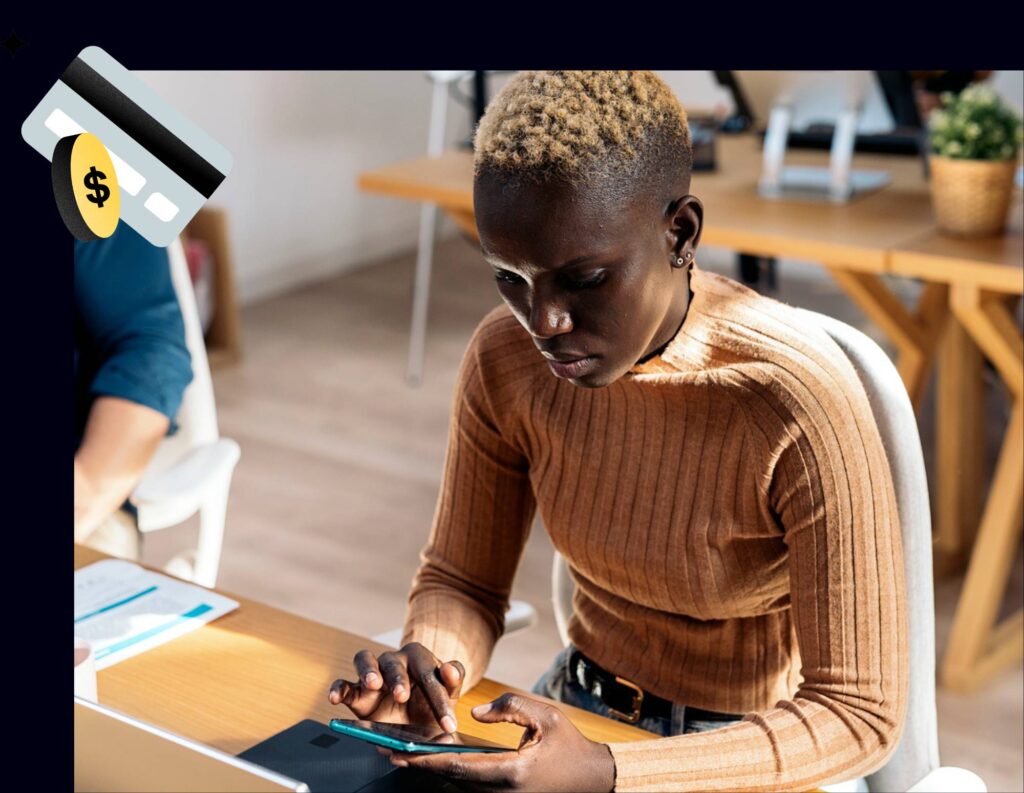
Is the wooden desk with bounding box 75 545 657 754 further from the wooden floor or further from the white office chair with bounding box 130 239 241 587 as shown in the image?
the wooden floor

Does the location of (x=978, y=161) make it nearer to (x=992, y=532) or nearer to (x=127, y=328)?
(x=992, y=532)

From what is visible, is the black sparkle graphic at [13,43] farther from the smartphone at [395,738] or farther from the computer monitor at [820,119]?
the computer monitor at [820,119]

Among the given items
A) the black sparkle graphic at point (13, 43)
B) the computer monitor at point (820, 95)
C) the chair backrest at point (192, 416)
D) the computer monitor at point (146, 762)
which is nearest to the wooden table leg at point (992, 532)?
the computer monitor at point (820, 95)

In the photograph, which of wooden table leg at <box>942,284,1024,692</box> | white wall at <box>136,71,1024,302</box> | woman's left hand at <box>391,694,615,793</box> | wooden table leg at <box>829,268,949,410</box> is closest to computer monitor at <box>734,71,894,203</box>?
wooden table leg at <box>829,268,949,410</box>

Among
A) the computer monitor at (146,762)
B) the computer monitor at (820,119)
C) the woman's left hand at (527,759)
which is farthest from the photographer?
the computer monitor at (820,119)

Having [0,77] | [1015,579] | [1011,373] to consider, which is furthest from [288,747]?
[1015,579]

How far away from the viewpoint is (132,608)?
56.1 inches

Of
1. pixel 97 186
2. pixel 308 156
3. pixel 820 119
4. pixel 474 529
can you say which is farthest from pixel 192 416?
pixel 308 156

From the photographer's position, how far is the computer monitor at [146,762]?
77 centimetres

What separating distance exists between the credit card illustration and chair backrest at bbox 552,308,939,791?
2.25 feet

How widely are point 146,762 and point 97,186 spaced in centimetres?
37

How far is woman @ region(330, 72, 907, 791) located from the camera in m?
0.97

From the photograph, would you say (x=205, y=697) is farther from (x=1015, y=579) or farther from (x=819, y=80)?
(x=819, y=80)

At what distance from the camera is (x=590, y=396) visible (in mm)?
1259
